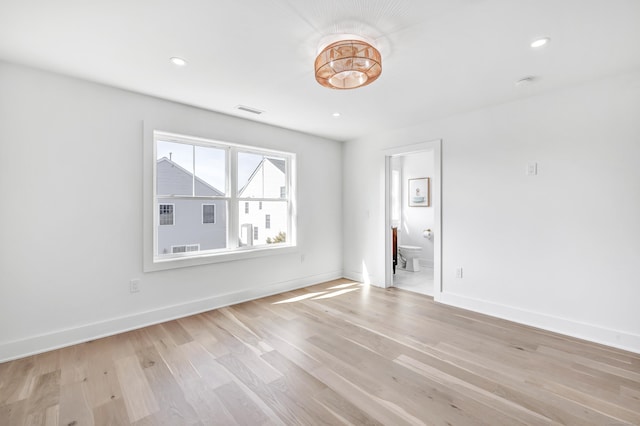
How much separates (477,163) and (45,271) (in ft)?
15.3

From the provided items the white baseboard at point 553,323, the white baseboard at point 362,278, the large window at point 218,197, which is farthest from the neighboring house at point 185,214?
the white baseboard at point 553,323

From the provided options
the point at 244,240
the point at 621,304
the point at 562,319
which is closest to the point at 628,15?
the point at 621,304

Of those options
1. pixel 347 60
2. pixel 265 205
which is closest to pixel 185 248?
pixel 265 205

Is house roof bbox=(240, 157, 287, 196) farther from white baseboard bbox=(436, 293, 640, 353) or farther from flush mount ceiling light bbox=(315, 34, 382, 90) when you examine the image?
white baseboard bbox=(436, 293, 640, 353)

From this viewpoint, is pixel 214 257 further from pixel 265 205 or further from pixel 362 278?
pixel 362 278

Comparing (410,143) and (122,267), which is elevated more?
(410,143)

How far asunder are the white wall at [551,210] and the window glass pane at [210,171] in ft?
9.10

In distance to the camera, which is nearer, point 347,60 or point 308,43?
point 347,60

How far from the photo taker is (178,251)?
337 cm

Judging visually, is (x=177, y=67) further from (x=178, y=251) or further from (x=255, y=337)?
(x=255, y=337)

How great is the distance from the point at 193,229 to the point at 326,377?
92.7 inches

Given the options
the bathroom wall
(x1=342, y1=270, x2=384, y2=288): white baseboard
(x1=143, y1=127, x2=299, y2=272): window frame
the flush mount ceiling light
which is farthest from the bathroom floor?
the flush mount ceiling light

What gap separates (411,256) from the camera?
18.9ft

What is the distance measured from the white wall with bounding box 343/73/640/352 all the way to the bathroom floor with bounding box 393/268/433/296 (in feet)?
2.15
